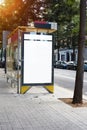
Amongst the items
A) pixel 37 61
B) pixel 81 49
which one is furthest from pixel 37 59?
pixel 81 49

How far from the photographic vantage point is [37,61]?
54.9 feet

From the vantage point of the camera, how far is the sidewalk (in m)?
9.40

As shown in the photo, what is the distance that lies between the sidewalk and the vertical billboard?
1711 millimetres

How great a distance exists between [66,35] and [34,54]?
172 ft

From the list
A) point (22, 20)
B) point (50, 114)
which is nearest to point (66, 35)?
point (22, 20)

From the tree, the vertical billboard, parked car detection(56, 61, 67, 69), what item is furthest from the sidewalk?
parked car detection(56, 61, 67, 69)

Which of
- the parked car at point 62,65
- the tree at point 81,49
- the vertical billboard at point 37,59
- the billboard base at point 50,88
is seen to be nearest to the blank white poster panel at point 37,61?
the vertical billboard at point 37,59

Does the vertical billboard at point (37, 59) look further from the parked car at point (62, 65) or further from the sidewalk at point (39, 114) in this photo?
the parked car at point (62, 65)

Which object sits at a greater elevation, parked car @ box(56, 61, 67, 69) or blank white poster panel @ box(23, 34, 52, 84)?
blank white poster panel @ box(23, 34, 52, 84)

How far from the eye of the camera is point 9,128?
905cm

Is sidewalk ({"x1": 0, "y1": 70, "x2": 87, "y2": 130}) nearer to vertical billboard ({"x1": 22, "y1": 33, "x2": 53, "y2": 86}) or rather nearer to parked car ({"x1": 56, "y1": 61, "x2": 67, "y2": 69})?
vertical billboard ({"x1": 22, "y1": 33, "x2": 53, "y2": 86})

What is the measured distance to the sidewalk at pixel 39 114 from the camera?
30.9 feet

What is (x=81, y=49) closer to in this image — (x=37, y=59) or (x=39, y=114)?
Answer: (x=37, y=59)

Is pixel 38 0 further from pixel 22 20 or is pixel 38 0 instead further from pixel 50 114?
pixel 50 114
